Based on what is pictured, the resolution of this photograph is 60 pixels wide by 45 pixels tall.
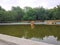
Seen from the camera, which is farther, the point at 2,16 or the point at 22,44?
the point at 2,16

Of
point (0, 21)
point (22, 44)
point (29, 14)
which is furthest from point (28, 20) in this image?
point (22, 44)

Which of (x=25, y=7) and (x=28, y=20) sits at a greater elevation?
(x=25, y=7)

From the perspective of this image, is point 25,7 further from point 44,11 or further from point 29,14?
point 44,11

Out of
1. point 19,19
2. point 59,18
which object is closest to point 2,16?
point 19,19

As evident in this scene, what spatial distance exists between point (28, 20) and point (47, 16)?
19.8ft

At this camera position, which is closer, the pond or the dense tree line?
the pond

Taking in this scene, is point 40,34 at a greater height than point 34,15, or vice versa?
point 34,15

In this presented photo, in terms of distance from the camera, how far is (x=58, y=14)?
32938mm

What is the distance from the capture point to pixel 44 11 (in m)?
36.8

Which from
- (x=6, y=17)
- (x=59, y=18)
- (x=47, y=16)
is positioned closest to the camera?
(x=59, y=18)

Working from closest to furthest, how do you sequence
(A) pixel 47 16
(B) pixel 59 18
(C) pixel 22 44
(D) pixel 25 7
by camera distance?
(C) pixel 22 44
(B) pixel 59 18
(A) pixel 47 16
(D) pixel 25 7

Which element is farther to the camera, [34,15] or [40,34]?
[34,15]

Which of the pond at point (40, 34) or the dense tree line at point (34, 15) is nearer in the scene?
the pond at point (40, 34)

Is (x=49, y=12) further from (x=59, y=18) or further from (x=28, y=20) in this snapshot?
(x=28, y=20)
